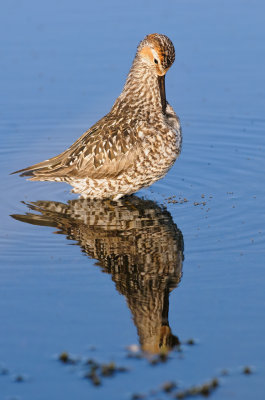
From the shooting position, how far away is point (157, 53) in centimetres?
976

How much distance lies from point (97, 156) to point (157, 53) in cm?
150

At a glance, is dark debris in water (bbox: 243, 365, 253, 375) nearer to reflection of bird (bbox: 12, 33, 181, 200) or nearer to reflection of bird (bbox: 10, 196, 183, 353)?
reflection of bird (bbox: 10, 196, 183, 353)

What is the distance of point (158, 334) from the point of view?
6613 mm

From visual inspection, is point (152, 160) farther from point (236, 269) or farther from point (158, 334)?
point (158, 334)

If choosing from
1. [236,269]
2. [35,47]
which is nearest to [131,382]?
[236,269]

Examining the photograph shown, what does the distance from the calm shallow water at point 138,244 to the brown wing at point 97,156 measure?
36 centimetres

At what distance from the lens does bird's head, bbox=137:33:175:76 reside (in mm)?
9734

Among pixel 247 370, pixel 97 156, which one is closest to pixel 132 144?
pixel 97 156

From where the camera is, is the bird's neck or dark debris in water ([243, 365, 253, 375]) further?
the bird's neck

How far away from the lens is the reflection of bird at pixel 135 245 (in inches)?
271

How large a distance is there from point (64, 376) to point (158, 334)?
105 centimetres

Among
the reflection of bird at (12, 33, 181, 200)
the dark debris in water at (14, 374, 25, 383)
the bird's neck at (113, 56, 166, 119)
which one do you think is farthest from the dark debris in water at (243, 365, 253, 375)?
the bird's neck at (113, 56, 166, 119)

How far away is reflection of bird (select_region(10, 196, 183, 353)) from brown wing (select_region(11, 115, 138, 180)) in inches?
16.6

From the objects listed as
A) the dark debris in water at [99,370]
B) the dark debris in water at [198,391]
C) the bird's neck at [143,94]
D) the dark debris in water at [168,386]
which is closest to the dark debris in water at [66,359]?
the dark debris in water at [99,370]
